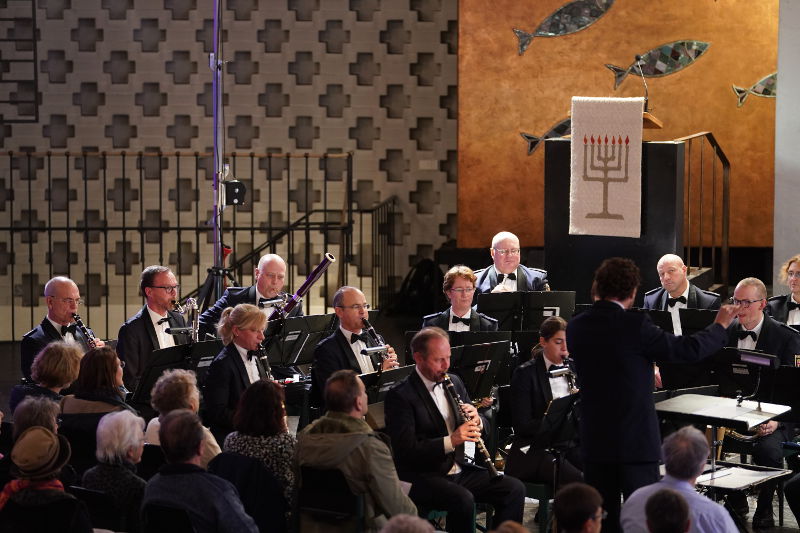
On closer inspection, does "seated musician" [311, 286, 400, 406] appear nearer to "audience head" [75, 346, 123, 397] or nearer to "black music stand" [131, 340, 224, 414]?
"black music stand" [131, 340, 224, 414]

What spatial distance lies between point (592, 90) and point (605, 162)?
3.80 m

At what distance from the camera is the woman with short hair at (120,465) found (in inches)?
173

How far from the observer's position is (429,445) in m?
5.07

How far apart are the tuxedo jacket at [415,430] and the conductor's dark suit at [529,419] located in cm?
42

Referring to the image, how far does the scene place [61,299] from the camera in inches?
253

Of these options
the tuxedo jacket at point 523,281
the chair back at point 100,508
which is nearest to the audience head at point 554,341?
the tuxedo jacket at point 523,281

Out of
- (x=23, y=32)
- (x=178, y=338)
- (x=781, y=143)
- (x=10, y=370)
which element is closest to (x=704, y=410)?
(x=178, y=338)

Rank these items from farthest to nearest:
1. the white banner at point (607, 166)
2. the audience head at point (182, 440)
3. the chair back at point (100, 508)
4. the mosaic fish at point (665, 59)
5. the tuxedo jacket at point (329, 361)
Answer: the mosaic fish at point (665, 59)
the white banner at point (607, 166)
the tuxedo jacket at point (329, 361)
the chair back at point (100, 508)
the audience head at point (182, 440)

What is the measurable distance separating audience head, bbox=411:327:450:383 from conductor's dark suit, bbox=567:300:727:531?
753 millimetres

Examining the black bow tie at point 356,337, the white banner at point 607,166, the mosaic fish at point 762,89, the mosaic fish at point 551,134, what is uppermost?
the mosaic fish at point 762,89

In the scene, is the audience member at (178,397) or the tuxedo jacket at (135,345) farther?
the tuxedo jacket at (135,345)

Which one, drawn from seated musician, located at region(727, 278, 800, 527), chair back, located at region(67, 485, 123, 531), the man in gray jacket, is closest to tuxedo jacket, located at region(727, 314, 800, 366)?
seated musician, located at region(727, 278, 800, 527)

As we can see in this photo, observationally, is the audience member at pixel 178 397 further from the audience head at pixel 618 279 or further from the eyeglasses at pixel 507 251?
the eyeglasses at pixel 507 251

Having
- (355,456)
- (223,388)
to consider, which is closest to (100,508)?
(355,456)
